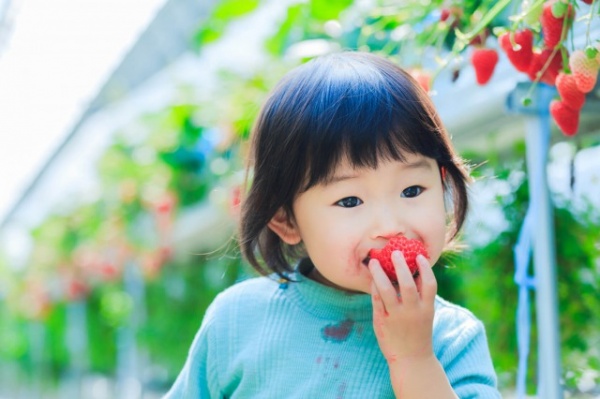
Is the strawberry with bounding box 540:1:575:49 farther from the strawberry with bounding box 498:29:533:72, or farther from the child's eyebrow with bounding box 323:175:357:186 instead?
the child's eyebrow with bounding box 323:175:357:186

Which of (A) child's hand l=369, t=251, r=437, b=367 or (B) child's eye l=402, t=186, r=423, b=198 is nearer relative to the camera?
(A) child's hand l=369, t=251, r=437, b=367

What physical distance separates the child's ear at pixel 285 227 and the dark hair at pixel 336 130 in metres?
0.02

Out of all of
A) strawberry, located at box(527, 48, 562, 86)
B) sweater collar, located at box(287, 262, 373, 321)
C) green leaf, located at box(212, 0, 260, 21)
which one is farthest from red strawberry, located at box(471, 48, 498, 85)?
green leaf, located at box(212, 0, 260, 21)

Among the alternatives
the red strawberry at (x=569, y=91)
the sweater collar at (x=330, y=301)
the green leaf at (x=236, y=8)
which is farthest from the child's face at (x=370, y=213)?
the green leaf at (x=236, y=8)

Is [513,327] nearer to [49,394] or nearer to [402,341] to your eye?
[402,341]

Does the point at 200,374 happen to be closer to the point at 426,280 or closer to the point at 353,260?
the point at 353,260

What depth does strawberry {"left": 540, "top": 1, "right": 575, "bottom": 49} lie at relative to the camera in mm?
1305

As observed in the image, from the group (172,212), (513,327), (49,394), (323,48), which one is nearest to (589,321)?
(513,327)

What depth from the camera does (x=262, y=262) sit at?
62.2 inches

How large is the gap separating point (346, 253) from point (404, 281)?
0.41 feet

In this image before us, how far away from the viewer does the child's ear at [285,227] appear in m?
1.37

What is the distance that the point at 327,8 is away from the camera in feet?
9.41

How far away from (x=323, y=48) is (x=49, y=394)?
7947 millimetres

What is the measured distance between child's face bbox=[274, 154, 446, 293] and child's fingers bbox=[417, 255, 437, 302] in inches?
2.8
